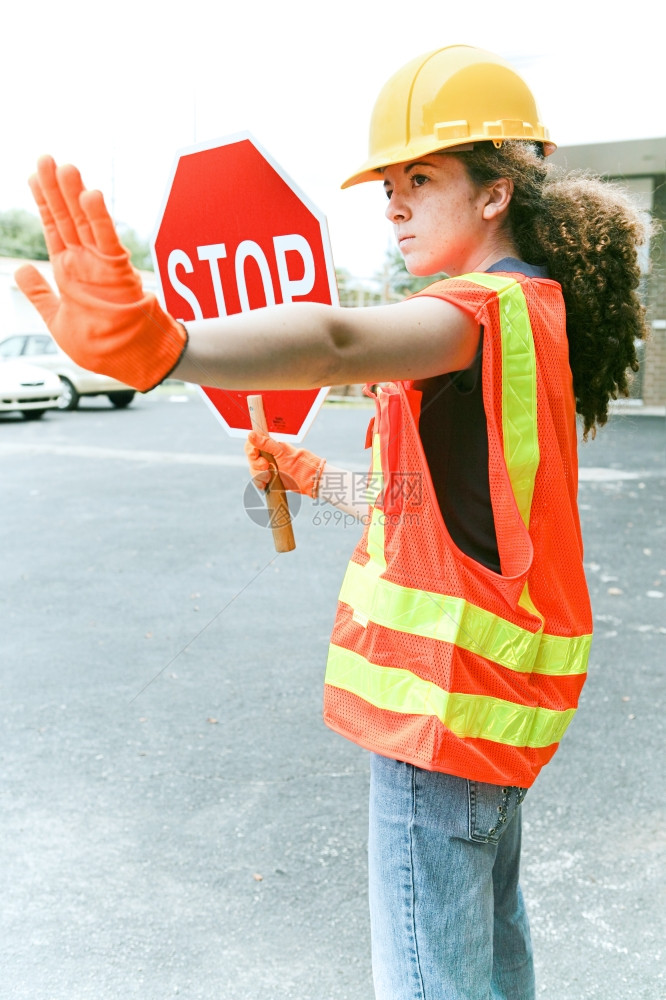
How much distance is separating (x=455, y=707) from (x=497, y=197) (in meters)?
0.79

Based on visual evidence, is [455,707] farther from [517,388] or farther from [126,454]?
[126,454]

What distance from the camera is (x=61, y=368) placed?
17.9 metres

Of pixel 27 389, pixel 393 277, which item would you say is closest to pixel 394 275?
pixel 393 277

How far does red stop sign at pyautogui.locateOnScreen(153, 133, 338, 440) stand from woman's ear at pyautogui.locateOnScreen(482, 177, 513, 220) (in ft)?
1.10

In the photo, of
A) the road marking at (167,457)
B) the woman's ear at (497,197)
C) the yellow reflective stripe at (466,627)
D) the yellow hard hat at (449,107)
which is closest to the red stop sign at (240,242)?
the yellow hard hat at (449,107)

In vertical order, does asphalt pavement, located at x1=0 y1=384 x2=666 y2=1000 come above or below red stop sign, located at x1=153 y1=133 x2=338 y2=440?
below

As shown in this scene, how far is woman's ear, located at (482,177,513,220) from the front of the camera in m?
1.44

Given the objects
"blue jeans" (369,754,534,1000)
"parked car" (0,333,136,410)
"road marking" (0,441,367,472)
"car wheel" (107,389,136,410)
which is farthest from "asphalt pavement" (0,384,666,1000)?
"car wheel" (107,389,136,410)

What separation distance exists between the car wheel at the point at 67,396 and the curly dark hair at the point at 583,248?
55.8 ft

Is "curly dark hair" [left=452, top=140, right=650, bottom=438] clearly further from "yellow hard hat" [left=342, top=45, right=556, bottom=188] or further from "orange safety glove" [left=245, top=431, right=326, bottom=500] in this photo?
"orange safety glove" [left=245, top=431, right=326, bottom=500]

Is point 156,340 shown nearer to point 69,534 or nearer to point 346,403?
point 69,534

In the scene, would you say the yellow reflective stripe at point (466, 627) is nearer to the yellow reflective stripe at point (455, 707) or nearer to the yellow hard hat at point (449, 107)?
the yellow reflective stripe at point (455, 707)

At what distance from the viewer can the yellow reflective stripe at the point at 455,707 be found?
4.54 feet

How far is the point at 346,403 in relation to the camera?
2036cm
